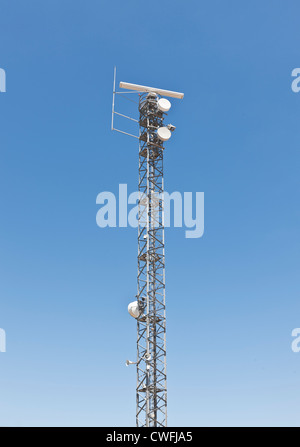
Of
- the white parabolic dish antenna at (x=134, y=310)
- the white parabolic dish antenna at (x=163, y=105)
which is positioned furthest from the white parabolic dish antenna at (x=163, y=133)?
the white parabolic dish antenna at (x=134, y=310)

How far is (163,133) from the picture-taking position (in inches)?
1751

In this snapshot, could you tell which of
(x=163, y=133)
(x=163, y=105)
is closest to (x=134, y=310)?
(x=163, y=133)

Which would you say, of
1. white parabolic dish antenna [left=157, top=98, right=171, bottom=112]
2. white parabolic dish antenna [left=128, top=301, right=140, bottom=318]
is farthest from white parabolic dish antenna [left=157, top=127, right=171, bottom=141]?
white parabolic dish antenna [left=128, top=301, right=140, bottom=318]

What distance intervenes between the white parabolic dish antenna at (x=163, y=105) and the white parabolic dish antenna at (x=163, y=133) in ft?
6.38

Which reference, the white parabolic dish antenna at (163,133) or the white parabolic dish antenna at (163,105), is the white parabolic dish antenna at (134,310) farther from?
the white parabolic dish antenna at (163,105)

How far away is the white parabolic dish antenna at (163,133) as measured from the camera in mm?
44281

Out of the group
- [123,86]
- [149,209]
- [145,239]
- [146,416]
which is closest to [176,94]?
[123,86]

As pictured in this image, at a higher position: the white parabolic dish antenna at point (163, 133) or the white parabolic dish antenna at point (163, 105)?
the white parabolic dish antenna at point (163, 105)

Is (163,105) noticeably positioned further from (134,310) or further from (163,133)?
(134,310)

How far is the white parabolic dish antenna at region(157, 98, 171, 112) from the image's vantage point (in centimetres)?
4506

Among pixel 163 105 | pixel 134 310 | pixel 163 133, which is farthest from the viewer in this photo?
pixel 163 105

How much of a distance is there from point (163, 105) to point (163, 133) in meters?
2.87

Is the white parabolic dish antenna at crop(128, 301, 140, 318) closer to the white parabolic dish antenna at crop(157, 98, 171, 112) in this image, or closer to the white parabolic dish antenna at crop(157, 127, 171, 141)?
the white parabolic dish antenna at crop(157, 127, 171, 141)
